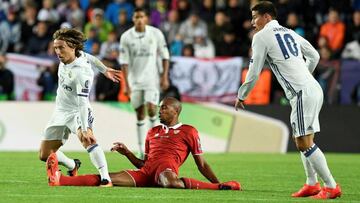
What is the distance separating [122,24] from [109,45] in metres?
1.11

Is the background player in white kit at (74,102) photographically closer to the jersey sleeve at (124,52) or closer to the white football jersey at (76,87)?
the white football jersey at (76,87)

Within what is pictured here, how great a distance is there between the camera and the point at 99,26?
2230 cm

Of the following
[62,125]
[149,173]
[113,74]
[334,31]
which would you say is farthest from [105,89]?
[149,173]

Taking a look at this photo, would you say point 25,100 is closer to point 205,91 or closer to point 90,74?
point 205,91

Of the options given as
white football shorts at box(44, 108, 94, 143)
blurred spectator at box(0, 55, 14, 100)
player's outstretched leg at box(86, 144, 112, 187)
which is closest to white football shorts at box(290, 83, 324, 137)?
player's outstretched leg at box(86, 144, 112, 187)

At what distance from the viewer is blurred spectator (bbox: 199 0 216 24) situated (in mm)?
22719

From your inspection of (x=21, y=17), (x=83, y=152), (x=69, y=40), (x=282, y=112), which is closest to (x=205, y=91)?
(x=282, y=112)

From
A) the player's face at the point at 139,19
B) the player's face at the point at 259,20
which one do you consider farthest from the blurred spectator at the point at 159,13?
the player's face at the point at 259,20

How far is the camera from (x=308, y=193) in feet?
33.3

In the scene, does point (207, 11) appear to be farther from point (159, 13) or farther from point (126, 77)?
point (126, 77)

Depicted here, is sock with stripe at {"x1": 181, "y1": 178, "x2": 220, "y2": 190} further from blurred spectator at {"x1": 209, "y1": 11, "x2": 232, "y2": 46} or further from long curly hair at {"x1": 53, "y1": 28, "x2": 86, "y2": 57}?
blurred spectator at {"x1": 209, "y1": 11, "x2": 232, "y2": 46}

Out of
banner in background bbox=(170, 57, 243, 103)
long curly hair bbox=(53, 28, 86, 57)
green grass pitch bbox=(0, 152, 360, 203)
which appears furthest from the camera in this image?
banner in background bbox=(170, 57, 243, 103)

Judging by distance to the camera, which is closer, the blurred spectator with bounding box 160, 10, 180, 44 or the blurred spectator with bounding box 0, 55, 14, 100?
the blurred spectator with bounding box 0, 55, 14, 100

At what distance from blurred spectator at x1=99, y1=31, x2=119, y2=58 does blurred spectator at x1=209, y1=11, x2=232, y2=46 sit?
2.24 metres
